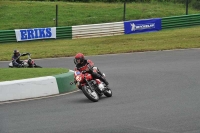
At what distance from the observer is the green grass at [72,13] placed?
114 ft

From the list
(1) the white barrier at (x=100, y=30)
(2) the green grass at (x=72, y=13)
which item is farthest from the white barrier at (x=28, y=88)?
(2) the green grass at (x=72, y=13)

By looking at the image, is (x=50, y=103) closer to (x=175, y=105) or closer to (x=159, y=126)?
(x=175, y=105)

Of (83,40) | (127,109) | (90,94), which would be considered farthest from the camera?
(83,40)

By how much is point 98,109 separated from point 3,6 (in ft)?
93.2

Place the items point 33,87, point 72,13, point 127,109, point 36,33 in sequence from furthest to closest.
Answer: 1. point 72,13
2. point 36,33
3. point 33,87
4. point 127,109

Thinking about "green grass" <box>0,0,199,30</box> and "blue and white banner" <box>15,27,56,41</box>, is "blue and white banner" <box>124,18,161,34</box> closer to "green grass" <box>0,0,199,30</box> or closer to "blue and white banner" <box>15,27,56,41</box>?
"green grass" <box>0,0,199,30</box>

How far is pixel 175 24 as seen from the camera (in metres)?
32.5

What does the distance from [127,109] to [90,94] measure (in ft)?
5.18

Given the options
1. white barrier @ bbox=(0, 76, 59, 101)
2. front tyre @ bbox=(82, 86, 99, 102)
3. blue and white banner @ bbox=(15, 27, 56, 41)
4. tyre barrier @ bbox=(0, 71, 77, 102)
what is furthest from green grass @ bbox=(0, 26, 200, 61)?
front tyre @ bbox=(82, 86, 99, 102)

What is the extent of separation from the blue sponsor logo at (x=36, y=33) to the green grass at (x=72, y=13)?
3.27m

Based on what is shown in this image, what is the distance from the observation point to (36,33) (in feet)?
100.0

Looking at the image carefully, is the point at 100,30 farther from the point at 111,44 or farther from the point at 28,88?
the point at 28,88

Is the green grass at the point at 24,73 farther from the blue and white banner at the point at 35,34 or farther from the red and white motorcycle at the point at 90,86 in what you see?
the blue and white banner at the point at 35,34

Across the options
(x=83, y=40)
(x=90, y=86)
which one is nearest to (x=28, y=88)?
(x=90, y=86)
